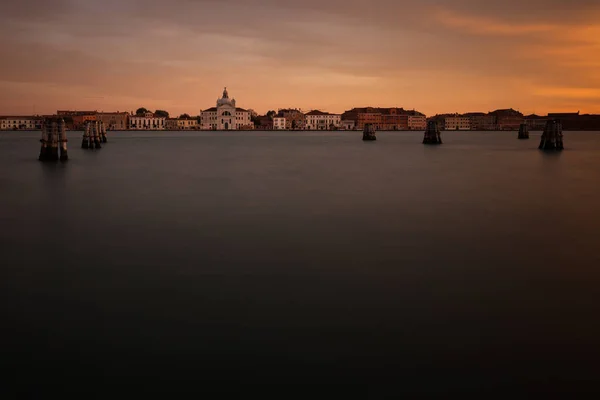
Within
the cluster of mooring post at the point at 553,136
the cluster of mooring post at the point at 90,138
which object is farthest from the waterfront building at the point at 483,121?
the cluster of mooring post at the point at 90,138

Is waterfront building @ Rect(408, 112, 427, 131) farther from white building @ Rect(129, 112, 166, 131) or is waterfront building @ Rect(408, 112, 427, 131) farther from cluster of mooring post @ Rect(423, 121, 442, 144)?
cluster of mooring post @ Rect(423, 121, 442, 144)

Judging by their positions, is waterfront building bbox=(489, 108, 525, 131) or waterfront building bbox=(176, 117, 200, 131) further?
waterfront building bbox=(489, 108, 525, 131)

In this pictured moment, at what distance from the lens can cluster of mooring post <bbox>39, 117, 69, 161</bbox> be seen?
27.4 metres

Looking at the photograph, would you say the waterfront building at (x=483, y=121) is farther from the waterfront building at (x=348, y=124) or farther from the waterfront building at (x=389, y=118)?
the waterfront building at (x=348, y=124)

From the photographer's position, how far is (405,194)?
61.9ft

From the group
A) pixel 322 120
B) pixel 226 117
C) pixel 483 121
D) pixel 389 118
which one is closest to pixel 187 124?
pixel 226 117

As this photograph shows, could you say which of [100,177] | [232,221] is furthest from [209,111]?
[232,221]

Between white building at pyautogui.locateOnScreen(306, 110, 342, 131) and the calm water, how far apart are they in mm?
162345

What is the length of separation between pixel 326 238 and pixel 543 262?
3.99m

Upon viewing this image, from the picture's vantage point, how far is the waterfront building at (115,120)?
17475 centimetres

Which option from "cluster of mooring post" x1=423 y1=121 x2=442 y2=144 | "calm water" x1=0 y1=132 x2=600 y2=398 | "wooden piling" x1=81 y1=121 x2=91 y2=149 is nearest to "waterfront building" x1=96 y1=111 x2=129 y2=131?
"wooden piling" x1=81 y1=121 x2=91 y2=149

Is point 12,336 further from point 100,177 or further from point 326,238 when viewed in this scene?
point 100,177

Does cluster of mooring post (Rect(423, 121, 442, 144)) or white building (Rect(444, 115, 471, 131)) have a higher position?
white building (Rect(444, 115, 471, 131))

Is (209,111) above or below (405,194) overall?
above
